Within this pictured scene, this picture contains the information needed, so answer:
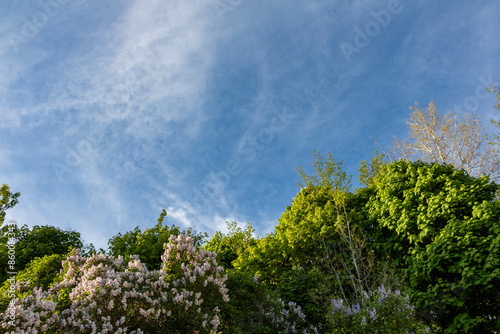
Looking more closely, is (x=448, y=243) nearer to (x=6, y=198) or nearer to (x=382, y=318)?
(x=382, y=318)

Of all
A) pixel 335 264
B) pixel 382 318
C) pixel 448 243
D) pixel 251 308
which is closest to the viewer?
pixel 382 318

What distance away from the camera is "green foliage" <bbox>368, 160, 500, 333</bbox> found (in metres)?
9.26

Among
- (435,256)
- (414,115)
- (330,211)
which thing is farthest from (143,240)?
(414,115)

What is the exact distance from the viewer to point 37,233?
14242 millimetres

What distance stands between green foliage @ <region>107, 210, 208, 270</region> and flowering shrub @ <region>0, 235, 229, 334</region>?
3.20 meters

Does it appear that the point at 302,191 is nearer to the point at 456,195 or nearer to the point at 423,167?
the point at 423,167

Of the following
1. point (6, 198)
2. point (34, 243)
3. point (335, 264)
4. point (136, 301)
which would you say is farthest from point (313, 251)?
point (6, 198)

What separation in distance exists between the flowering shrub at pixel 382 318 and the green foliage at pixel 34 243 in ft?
35.5

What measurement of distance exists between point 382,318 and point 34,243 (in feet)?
45.2

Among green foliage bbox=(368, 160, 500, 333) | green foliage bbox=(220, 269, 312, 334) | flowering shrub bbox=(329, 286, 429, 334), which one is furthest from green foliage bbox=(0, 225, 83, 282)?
green foliage bbox=(368, 160, 500, 333)

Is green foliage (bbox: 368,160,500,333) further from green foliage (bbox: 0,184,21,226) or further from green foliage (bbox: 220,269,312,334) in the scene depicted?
green foliage (bbox: 0,184,21,226)

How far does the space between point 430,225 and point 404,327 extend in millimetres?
4263

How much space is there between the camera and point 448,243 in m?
9.70

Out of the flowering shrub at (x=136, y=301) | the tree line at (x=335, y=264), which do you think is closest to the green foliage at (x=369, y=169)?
the tree line at (x=335, y=264)
